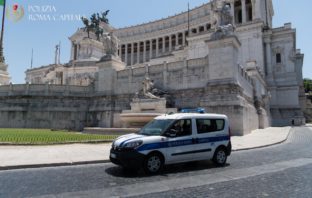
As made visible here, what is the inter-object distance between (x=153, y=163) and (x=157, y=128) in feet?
4.12

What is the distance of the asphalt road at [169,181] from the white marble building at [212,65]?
39.6 ft

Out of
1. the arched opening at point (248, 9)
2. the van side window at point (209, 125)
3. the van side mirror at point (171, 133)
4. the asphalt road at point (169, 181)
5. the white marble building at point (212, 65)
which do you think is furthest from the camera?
the arched opening at point (248, 9)

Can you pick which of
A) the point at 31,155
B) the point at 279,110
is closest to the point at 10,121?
the point at 31,155

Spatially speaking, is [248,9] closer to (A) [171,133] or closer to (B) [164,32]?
(B) [164,32]

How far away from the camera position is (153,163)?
24.3ft

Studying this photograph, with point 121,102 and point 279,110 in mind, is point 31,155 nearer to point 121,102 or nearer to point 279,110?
point 121,102

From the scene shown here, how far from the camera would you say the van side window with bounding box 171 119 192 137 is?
808 cm

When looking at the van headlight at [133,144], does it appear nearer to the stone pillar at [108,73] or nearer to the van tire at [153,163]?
the van tire at [153,163]

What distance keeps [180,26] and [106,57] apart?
177 feet

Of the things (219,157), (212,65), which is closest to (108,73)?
(212,65)

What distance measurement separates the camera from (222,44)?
68.2ft

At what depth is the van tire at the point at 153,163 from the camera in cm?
728

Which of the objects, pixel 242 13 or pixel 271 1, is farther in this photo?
pixel 271 1

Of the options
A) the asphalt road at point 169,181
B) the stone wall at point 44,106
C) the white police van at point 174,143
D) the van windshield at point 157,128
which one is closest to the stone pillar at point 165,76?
the stone wall at point 44,106
